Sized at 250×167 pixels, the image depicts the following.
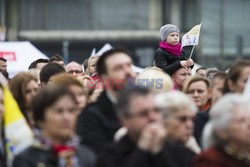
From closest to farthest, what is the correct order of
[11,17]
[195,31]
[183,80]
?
[183,80]
[195,31]
[11,17]

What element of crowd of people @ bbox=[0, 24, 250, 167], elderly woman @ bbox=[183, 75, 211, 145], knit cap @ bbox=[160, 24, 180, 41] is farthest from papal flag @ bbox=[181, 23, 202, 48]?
crowd of people @ bbox=[0, 24, 250, 167]

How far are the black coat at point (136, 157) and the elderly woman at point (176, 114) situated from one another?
208 millimetres

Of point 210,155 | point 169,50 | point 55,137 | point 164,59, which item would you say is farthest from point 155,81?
point 169,50

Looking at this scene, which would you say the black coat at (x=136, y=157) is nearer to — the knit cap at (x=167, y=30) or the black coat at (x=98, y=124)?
the black coat at (x=98, y=124)

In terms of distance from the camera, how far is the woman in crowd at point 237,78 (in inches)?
329

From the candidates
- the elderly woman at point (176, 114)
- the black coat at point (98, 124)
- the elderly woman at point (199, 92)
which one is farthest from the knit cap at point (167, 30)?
the elderly woman at point (176, 114)

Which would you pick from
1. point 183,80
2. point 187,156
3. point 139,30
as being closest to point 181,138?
point 187,156

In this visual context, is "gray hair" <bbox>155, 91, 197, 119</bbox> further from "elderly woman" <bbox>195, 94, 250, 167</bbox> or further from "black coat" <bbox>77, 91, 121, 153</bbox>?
"black coat" <bbox>77, 91, 121, 153</bbox>

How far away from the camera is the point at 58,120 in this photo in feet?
21.1

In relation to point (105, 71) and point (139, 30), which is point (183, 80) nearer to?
point (105, 71)

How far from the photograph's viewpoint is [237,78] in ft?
27.5

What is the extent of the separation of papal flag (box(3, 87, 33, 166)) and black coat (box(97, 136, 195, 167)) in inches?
25.5

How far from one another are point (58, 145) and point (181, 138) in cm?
99

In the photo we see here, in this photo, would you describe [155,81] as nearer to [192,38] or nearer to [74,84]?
[74,84]
